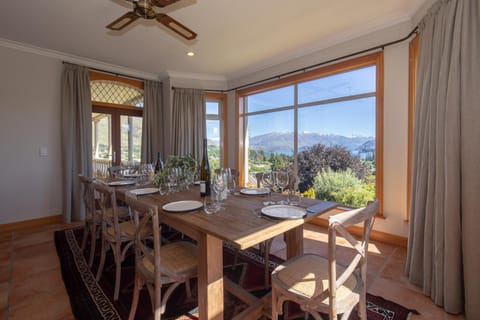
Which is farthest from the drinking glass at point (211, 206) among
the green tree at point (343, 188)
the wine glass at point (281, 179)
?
the green tree at point (343, 188)

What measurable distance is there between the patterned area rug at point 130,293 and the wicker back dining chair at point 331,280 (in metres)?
0.53

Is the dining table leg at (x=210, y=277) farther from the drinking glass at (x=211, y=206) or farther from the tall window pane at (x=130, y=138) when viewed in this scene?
the tall window pane at (x=130, y=138)

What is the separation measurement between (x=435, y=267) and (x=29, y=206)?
5.09 meters

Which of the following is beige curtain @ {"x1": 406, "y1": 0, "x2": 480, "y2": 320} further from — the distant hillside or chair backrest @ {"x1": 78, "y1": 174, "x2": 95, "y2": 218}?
chair backrest @ {"x1": 78, "y1": 174, "x2": 95, "y2": 218}

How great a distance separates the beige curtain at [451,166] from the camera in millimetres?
1544

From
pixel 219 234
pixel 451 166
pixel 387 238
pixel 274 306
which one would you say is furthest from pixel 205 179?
pixel 387 238

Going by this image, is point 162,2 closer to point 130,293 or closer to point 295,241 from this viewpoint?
point 295,241

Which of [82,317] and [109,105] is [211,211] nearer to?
[82,317]

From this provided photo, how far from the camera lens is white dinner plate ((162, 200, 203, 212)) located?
1.53 meters

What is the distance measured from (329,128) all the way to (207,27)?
2.27m

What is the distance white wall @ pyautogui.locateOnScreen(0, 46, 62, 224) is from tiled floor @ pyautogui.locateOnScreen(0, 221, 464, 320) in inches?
23.7

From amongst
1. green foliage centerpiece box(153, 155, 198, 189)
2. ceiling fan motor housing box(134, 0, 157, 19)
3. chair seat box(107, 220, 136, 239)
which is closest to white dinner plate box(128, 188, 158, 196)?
green foliage centerpiece box(153, 155, 198, 189)

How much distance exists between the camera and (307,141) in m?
3.83

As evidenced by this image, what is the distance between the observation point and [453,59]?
1664 millimetres
